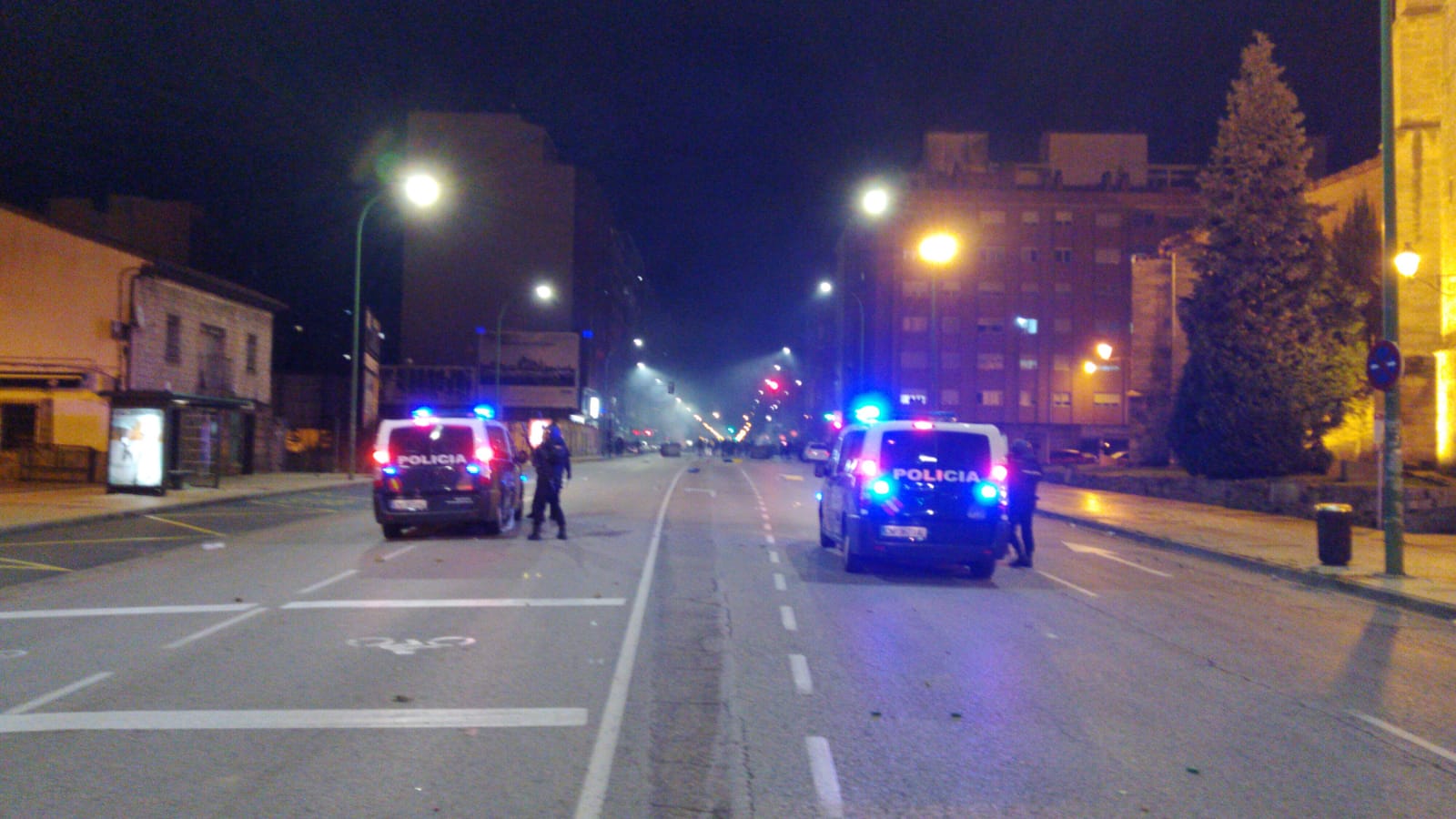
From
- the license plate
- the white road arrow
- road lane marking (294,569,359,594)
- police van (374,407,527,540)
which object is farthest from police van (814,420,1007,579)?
police van (374,407,527,540)

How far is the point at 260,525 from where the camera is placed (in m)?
21.5

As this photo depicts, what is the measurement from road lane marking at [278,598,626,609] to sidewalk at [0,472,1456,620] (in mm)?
9455

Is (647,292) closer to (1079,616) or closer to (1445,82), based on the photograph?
(1445,82)

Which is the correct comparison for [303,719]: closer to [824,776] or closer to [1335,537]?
[824,776]

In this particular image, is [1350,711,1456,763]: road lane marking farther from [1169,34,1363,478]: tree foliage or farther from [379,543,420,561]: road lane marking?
[1169,34,1363,478]: tree foliage

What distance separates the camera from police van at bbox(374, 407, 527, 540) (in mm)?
18234

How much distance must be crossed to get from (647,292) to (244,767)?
153891mm

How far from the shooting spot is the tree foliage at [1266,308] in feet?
100

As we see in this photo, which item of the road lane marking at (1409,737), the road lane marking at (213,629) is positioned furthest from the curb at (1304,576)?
the road lane marking at (213,629)

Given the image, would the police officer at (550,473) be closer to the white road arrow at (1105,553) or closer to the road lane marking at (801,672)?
the white road arrow at (1105,553)

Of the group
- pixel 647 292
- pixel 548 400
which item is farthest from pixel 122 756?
pixel 647 292

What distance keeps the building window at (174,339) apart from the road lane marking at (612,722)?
88.4 feet

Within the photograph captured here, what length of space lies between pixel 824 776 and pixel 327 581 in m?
9.08

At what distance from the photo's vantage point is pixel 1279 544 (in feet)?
65.9
